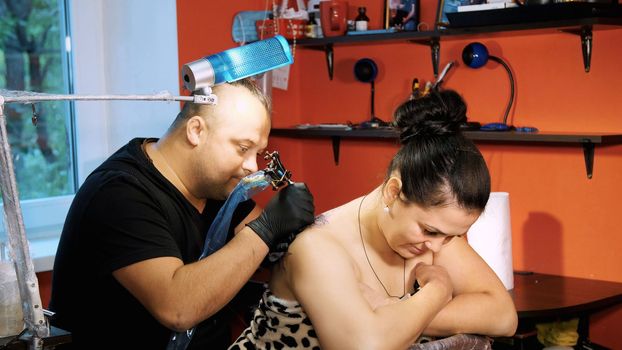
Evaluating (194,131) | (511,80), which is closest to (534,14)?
(511,80)

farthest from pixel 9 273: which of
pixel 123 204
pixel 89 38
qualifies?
pixel 89 38

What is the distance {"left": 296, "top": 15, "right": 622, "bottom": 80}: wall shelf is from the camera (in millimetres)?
2896

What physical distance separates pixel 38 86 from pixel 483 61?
1.80 metres

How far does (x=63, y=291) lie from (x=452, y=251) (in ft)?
3.25

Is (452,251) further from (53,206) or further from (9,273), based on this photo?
(53,206)

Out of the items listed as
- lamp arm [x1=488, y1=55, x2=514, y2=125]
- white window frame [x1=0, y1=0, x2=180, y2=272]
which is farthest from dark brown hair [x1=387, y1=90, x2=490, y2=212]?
white window frame [x1=0, y1=0, x2=180, y2=272]

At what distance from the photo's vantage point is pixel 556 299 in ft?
9.36

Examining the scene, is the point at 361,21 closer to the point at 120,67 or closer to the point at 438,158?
the point at 120,67

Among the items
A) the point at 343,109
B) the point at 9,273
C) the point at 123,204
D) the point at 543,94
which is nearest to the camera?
the point at 9,273

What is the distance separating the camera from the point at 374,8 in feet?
11.9

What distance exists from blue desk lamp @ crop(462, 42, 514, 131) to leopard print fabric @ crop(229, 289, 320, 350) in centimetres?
153

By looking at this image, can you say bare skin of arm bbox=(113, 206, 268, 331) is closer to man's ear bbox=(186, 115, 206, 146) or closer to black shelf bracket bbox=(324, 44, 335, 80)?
man's ear bbox=(186, 115, 206, 146)

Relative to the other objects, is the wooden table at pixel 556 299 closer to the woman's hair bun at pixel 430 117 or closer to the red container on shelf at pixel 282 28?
the woman's hair bun at pixel 430 117

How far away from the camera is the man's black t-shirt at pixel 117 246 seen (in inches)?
74.6
